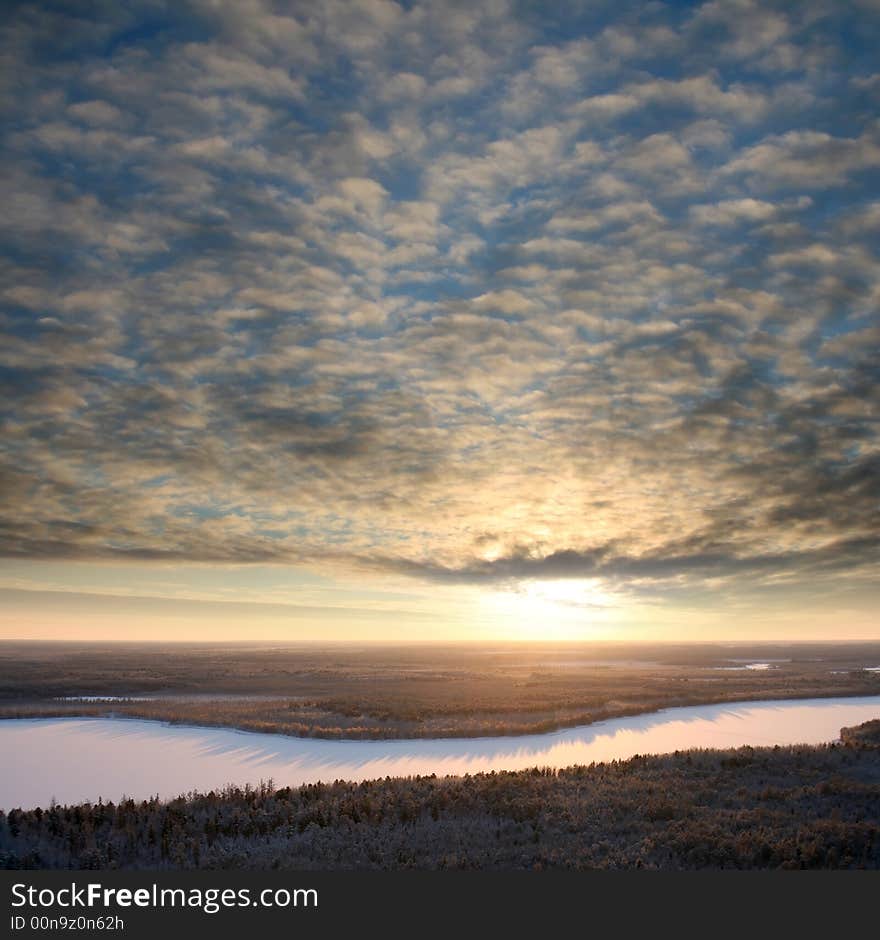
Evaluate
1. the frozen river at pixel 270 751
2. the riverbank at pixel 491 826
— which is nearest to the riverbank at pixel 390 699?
the frozen river at pixel 270 751

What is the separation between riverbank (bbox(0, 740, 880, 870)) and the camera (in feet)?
47.0

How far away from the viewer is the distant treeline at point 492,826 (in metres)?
14.3

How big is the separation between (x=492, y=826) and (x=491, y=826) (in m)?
→ 0.03

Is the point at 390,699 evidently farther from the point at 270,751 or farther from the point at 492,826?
the point at 492,826

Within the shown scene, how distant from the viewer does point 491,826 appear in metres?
16.9

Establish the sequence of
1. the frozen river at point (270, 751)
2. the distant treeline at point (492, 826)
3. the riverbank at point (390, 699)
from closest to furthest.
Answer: the distant treeline at point (492, 826)
the frozen river at point (270, 751)
the riverbank at point (390, 699)

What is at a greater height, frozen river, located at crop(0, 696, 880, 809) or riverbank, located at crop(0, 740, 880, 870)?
riverbank, located at crop(0, 740, 880, 870)

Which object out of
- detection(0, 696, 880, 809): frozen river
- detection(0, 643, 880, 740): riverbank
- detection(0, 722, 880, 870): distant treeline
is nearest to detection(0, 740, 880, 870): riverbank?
detection(0, 722, 880, 870): distant treeline

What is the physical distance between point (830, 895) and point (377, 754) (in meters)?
24.0

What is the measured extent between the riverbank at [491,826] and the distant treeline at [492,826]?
0.16 feet

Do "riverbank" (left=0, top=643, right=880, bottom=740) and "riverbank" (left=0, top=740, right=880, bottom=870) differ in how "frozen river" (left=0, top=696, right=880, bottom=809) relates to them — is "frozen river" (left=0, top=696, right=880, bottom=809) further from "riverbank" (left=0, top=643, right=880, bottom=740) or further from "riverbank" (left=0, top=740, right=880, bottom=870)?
"riverbank" (left=0, top=740, right=880, bottom=870)

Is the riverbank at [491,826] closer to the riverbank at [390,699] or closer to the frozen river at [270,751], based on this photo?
the frozen river at [270,751]

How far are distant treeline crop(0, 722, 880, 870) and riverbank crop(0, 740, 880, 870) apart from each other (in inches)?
1.9

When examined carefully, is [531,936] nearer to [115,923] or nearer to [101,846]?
[115,923]
